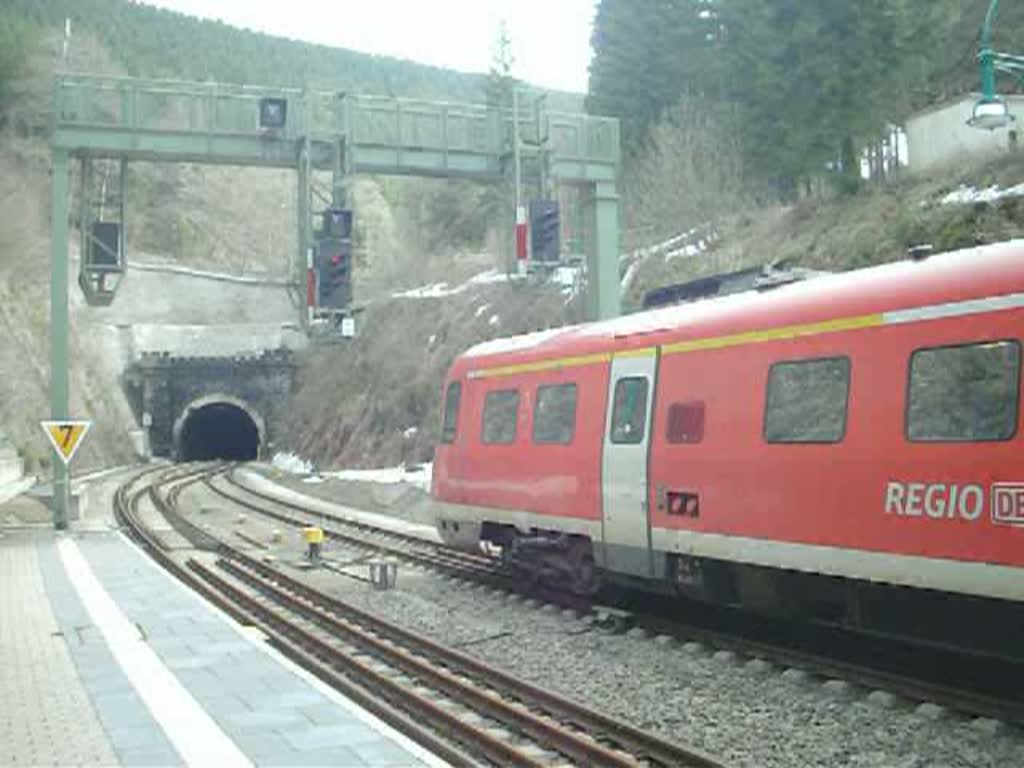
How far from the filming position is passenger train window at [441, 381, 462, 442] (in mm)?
16891

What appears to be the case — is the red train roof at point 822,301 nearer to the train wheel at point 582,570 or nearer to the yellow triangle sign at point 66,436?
the train wheel at point 582,570

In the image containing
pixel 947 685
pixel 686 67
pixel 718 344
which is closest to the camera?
pixel 947 685

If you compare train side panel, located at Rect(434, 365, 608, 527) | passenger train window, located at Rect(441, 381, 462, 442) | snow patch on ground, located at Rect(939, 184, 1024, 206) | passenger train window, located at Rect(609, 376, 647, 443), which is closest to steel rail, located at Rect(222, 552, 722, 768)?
train side panel, located at Rect(434, 365, 608, 527)

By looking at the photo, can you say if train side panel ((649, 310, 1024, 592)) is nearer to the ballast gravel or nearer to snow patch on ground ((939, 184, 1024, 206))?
the ballast gravel

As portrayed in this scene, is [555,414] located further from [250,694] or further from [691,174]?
[691,174]

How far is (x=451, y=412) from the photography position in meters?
17.1

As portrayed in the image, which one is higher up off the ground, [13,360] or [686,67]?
[686,67]

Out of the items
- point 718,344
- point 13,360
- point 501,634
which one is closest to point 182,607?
point 501,634

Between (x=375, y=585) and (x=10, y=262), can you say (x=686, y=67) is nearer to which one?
(x=10, y=262)

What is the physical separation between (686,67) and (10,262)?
3391cm

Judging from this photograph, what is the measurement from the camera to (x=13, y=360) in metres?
53.2

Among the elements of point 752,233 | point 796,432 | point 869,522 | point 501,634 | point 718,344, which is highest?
point 752,233

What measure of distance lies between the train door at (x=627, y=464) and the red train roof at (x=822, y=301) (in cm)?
32

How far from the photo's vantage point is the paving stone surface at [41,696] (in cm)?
747
